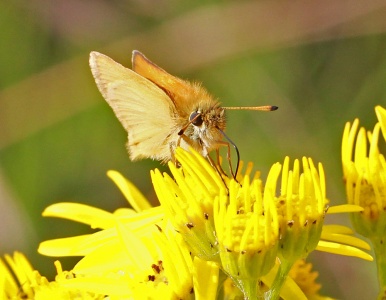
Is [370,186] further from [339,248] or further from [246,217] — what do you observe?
[246,217]

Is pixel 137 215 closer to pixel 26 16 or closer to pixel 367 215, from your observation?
pixel 367 215

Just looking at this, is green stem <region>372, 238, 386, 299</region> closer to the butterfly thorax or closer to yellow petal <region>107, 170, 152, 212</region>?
the butterfly thorax

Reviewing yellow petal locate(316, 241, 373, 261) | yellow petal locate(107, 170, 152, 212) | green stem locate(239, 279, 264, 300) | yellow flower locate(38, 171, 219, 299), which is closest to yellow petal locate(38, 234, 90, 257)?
yellow flower locate(38, 171, 219, 299)

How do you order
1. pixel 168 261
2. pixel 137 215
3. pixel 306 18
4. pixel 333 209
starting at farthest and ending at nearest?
pixel 306 18, pixel 137 215, pixel 333 209, pixel 168 261

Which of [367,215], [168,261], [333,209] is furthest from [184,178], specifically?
[367,215]

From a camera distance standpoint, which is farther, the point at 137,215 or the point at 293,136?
the point at 293,136

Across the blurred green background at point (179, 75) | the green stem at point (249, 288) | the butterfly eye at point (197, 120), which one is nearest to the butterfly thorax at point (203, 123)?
the butterfly eye at point (197, 120)

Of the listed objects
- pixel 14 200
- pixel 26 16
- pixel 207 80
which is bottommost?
pixel 14 200
